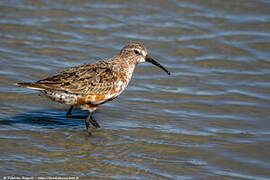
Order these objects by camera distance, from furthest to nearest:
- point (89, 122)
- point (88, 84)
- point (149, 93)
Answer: point (149, 93)
point (89, 122)
point (88, 84)

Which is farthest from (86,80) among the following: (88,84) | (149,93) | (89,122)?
(149,93)

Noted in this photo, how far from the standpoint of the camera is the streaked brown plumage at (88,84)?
29.8 feet

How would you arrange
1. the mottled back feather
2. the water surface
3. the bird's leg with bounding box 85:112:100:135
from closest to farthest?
the water surface < the mottled back feather < the bird's leg with bounding box 85:112:100:135

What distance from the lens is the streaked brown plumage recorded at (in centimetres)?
909

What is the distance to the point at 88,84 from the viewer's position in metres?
9.35

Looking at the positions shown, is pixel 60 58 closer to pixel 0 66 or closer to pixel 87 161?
pixel 0 66

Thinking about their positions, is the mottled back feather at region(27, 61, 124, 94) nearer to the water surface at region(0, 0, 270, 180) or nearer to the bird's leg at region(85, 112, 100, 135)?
the bird's leg at region(85, 112, 100, 135)

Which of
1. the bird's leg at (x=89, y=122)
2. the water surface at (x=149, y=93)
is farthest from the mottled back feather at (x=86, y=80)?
the water surface at (x=149, y=93)

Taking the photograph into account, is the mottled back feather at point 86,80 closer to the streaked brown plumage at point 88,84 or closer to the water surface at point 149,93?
the streaked brown plumage at point 88,84

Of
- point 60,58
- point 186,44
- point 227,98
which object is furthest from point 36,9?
point 227,98

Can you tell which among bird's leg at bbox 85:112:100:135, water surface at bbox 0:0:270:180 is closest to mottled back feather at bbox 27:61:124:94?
bird's leg at bbox 85:112:100:135

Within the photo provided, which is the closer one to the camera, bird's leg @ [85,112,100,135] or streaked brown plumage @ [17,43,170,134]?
streaked brown plumage @ [17,43,170,134]

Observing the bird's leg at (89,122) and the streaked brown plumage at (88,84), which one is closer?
the streaked brown plumage at (88,84)

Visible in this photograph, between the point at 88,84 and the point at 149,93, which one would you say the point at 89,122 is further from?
the point at 149,93
